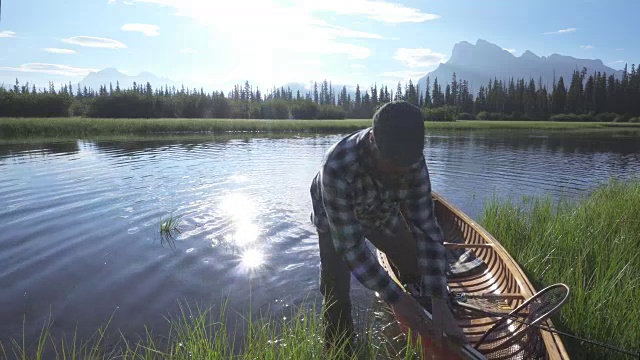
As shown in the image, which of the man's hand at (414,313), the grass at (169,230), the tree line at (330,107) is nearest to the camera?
the man's hand at (414,313)

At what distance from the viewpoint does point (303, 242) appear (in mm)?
8883

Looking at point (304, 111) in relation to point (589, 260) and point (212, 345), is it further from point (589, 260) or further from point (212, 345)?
point (212, 345)

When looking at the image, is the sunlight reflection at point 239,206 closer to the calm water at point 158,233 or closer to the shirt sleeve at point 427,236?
the calm water at point 158,233

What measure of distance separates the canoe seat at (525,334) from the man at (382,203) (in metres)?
0.77

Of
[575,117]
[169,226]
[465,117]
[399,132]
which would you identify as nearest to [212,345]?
[399,132]

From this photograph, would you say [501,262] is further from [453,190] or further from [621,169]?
[621,169]

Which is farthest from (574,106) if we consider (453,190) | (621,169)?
(453,190)

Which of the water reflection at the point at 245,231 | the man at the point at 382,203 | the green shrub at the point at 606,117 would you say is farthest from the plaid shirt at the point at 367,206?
the green shrub at the point at 606,117

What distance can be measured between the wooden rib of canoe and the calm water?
1.55 m

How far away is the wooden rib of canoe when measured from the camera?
3331mm

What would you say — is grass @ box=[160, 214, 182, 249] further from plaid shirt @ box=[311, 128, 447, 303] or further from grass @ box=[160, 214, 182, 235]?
plaid shirt @ box=[311, 128, 447, 303]

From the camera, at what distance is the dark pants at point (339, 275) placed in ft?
13.6

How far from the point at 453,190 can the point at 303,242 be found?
7.83 metres

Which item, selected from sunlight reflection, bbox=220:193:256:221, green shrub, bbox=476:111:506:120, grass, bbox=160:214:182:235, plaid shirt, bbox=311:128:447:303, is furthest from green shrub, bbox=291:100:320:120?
plaid shirt, bbox=311:128:447:303
